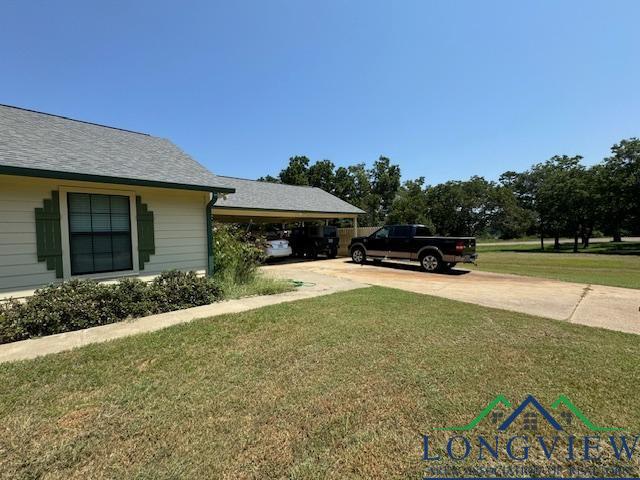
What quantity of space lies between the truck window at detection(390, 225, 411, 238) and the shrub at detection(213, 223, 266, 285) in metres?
6.60

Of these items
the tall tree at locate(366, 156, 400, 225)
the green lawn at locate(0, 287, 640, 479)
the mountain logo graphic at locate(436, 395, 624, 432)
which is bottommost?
the mountain logo graphic at locate(436, 395, 624, 432)

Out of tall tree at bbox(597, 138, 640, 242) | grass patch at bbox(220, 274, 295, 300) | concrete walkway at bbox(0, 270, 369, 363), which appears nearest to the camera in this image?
concrete walkway at bbox(0, 270, 369, 363)

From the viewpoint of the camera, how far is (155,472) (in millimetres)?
2049

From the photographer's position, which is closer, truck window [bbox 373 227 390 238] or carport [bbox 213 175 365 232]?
truck window [bbox 373 227 390 238]

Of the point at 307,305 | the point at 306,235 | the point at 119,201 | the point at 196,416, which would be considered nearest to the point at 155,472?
the point at 196,416

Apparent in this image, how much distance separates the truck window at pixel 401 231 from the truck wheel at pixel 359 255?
Result: 6.34 ft

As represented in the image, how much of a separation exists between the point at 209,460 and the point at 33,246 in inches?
223

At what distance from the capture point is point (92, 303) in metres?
5.23

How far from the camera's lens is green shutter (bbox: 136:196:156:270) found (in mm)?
6633

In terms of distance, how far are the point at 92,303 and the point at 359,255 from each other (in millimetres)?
11568

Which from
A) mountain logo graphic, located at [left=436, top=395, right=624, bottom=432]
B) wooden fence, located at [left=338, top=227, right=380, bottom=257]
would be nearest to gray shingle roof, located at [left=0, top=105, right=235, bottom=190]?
mountain logo graphic, located at [left=436, top=395, right=624, bottom=432]

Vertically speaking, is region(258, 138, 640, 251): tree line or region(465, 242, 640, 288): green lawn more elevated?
region(258, 138, 640, 251): tree line

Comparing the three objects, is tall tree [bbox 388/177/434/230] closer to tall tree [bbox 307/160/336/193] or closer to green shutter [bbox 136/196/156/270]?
tall tree [bbox 307/160/336/193]

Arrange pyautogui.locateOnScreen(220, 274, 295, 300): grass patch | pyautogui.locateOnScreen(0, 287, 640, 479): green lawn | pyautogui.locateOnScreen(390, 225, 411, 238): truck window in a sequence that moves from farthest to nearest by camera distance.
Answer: pyautogui.locateOnScreen(390, 225, 411, 238): truck window
pyautogui.locateOnScreen(220, 274, 295, 300): grass patch
pyautogui.locateOnScreen(0, 287, 640, 479): green lawn
